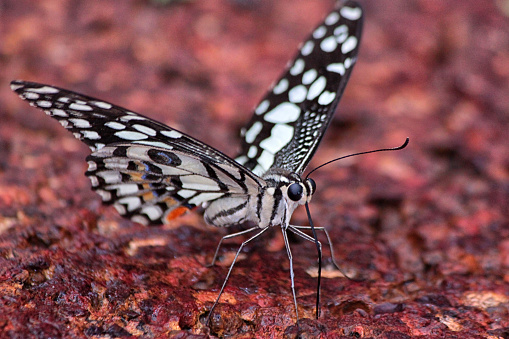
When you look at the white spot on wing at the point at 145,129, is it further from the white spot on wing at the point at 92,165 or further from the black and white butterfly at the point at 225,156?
the white spot on wing at the point at 92,165

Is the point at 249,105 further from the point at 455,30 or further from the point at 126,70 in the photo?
the point at 455,30

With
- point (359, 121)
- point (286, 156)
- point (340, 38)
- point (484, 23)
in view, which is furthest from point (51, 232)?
point (484, 23)

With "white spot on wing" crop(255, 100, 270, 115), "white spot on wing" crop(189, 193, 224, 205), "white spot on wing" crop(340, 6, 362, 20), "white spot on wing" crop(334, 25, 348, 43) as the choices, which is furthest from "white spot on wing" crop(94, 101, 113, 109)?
"white spot on wing" crop(340, 6, 362, 20)

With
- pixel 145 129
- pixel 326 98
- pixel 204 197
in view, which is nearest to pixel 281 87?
pixel 326 98

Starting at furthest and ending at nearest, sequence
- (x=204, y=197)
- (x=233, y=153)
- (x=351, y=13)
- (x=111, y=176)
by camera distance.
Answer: (x=233, y=153), (x=351, y=13), (x=204, y=197), (x=111, y=176)

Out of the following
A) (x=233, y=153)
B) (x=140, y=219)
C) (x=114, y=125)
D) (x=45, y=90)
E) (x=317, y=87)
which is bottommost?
(x=140, y=219)

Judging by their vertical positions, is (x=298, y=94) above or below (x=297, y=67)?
below

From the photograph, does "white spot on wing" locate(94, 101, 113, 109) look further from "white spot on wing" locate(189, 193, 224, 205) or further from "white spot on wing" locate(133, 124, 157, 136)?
"white spot on wing" locate(189, 193, 224, 205)

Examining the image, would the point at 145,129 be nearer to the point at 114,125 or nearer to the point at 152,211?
the point at 114,125
